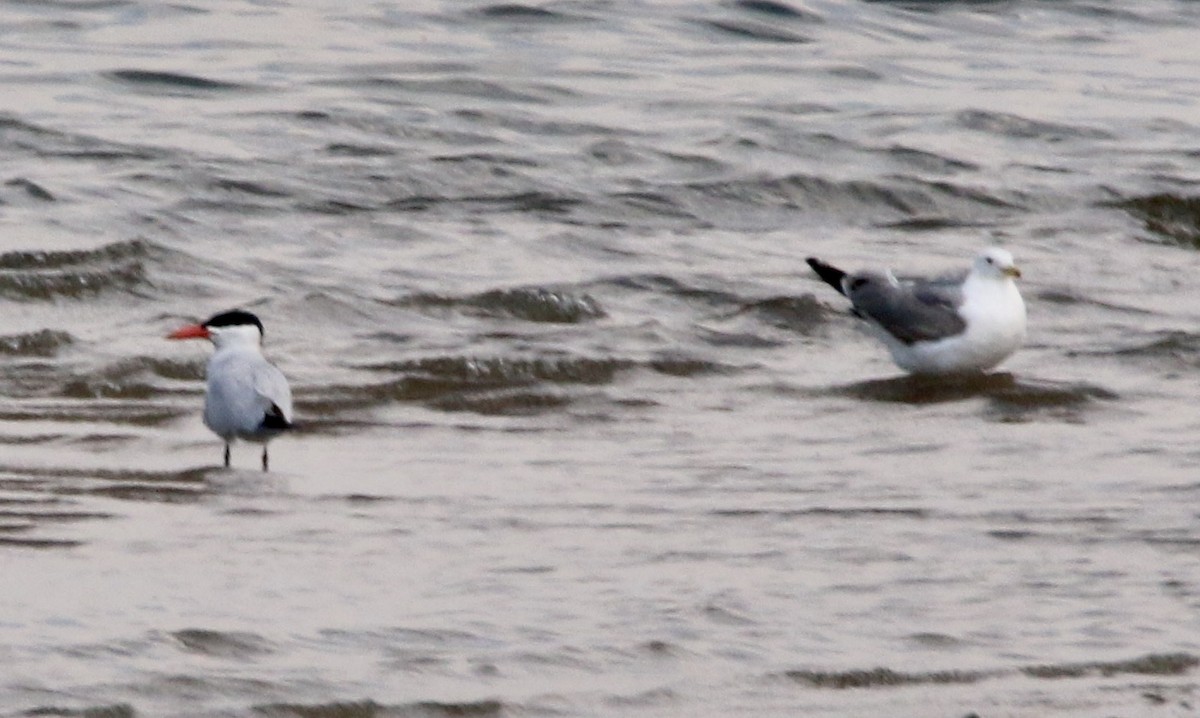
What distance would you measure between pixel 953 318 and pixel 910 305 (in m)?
0.23

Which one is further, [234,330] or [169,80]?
[169,80]

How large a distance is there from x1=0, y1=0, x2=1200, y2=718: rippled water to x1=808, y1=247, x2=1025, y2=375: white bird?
12 cm

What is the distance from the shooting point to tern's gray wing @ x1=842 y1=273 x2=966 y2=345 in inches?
382

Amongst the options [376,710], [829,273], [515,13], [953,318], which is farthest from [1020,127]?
[376,710]

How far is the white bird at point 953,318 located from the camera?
31.5 ft

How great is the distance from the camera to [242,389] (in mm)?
8016

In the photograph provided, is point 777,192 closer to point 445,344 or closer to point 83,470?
point 445,344

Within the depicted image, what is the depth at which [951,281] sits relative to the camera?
10047 millimetres

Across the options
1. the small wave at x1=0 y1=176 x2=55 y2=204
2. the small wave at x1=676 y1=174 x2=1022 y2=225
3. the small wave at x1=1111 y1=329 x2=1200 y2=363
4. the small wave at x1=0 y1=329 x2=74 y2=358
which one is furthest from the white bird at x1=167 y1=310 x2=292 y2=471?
the small wave at x1=676 y1=174 x2=1022 y2=225

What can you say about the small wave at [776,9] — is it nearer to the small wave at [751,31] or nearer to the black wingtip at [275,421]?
the small wave at [751,31]

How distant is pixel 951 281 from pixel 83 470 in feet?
12.9

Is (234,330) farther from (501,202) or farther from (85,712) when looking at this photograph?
(501,202)

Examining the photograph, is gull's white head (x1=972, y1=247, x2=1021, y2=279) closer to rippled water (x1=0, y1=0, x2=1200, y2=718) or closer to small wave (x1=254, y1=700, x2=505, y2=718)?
rippled water (x1=0, y1=0, x2=1200, y2=718)

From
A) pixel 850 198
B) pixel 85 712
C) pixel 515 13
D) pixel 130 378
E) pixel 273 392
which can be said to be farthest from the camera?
pixel 515 13
